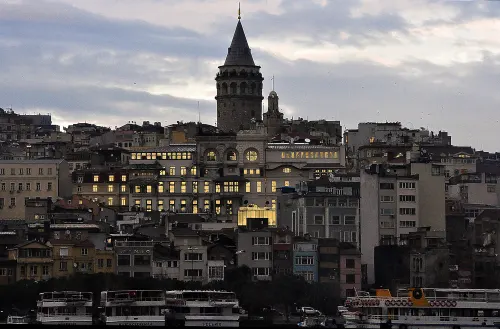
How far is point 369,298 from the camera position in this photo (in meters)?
94.6

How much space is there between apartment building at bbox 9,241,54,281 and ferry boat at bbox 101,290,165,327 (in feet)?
48.1

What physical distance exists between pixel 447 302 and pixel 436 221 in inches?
1575

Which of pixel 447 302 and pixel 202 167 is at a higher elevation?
pixel 202 167

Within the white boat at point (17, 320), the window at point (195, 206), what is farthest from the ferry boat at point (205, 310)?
the window at point (195, 206)

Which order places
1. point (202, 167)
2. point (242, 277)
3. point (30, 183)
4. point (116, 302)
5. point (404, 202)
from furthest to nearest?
point (202, 167) < point (30, 183) < point (404, 202) < point (242, 277) < point (116, 302)

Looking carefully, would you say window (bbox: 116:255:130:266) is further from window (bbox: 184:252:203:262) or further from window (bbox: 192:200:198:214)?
window (bbox: 192:200:198:214)

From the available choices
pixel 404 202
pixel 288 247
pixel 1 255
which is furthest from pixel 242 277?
pixel 404 202

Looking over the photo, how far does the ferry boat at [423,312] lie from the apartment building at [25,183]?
6196cm

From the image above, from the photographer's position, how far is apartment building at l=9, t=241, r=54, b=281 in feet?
355

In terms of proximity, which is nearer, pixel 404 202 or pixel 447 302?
pixel 447 302

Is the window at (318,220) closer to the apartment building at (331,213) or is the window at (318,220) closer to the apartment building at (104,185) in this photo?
the apartment building at (331,213)

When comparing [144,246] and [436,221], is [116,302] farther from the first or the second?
[436,221]

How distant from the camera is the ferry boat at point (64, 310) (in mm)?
92750

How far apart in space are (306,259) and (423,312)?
20666 mm
